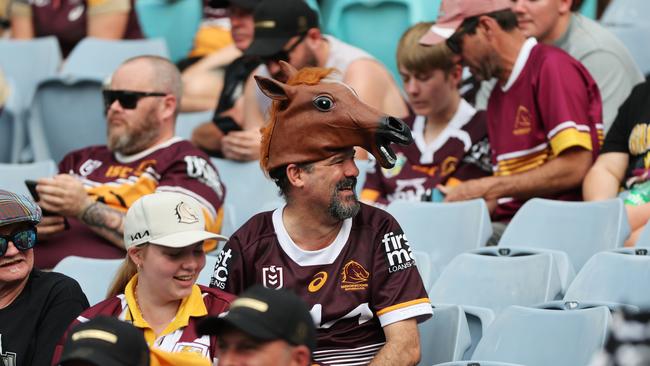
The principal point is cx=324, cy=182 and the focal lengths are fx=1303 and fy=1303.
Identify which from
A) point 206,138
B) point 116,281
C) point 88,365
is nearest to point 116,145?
point 206,138

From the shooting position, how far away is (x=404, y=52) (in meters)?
6.15

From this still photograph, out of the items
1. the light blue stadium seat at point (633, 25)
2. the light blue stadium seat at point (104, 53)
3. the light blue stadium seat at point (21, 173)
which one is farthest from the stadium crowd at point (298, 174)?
the light blue stadium seat at point (633, 25)

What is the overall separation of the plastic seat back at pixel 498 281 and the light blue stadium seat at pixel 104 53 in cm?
397

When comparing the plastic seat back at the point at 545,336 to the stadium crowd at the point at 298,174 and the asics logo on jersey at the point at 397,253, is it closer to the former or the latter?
the stadium crowd at the point at 298,174

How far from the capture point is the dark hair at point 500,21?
5.73 metres

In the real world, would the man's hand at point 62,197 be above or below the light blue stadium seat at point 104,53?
above

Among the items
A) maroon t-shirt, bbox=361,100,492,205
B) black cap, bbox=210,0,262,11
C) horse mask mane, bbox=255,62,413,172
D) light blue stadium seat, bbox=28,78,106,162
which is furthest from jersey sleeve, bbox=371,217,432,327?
light blue stadium seat, bbox=28,78,106,162

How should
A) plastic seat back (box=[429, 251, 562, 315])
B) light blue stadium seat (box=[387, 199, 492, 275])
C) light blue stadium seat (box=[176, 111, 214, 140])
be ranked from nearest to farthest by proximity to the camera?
plastic seat back (box=[429, 251, 562, 315])
light blue stadium seat (box=[387, 199, 492, 275])
light blue stadium seat (box=[176, 111, 214, 140])

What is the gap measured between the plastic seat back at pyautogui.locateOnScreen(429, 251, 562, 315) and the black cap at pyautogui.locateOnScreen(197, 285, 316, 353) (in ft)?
6.19

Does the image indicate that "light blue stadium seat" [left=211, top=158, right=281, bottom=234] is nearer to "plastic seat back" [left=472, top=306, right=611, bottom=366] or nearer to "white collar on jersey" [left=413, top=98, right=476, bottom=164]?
"white collar on jersey" [left=413, top=98, right=476, bottom=164]

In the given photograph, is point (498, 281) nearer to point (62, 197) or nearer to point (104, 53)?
point (62, 197)

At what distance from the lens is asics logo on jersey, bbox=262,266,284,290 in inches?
160

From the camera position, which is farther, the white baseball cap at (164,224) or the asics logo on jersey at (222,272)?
the asics logo on jersey at (222,272)

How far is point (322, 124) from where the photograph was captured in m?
4.04
